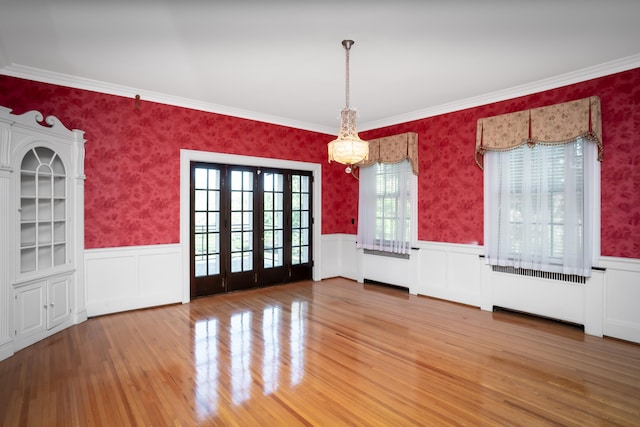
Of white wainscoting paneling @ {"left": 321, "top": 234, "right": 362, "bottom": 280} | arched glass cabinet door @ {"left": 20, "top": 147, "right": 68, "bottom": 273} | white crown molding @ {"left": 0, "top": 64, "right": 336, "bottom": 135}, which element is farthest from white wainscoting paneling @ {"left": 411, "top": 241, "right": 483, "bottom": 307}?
arched glass cabinet door @ {"left": 20, "top": 147, "right": 68, "bottom": 273}

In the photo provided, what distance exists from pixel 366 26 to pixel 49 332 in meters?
4.57

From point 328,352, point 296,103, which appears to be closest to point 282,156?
point 296,103

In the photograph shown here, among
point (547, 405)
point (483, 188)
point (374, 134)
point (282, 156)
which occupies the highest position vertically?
point (374, 134)

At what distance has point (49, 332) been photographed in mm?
3740

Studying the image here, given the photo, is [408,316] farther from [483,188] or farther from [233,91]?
[233,91]

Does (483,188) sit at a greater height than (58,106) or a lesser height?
lesser

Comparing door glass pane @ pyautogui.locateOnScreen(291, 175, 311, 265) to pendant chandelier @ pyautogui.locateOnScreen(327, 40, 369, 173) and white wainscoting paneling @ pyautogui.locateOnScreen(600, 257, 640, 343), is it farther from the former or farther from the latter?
white wainscoting paneling @ pyautogui.locateOnScreen(600, 257, 640, 343)

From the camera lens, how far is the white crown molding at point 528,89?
3705 mm

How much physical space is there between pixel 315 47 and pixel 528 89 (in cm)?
296

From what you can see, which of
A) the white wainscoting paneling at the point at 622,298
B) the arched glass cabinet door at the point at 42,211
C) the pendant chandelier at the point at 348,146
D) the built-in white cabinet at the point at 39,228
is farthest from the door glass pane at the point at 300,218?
A: the white wainscoting paneling at the point at 622,298

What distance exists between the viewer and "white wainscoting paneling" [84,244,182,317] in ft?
14.3

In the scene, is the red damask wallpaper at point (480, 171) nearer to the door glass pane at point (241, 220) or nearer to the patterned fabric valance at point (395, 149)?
the patterned fabric valance at point (395, 149)

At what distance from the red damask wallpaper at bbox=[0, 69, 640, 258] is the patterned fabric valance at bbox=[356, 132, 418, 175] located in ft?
0.48

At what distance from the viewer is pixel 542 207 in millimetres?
4266
